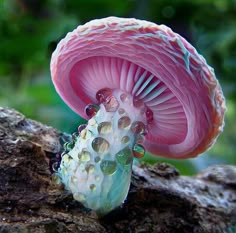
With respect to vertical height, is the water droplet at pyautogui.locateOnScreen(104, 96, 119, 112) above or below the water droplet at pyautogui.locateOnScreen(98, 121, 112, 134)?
above

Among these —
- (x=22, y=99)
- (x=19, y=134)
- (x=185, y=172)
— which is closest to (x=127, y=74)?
(x=19, y=134)

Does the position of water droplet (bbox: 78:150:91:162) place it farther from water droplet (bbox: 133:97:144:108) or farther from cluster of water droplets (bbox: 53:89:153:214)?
water droplet (bbox: 133:97:144:108)

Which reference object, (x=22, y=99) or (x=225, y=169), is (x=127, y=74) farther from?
(x=22, y=99)

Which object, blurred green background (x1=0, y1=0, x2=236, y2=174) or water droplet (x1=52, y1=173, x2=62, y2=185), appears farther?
blurred green background (x1=0, y1=0, x2=236, y2=174)

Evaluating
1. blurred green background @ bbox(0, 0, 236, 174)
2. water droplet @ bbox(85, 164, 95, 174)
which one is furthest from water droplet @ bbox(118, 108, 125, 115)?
blurred green background @ bbox(0, 0, 236, 174)

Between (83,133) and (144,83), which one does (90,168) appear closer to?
(83,133)

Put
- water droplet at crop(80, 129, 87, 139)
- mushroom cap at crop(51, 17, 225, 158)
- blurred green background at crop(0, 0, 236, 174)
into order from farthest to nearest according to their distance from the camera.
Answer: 1. blurred green background at crop(0, 0, 236, 174)
2. water droplet at crop(80, 129, 87, 139)
3. mushroom cap at crop(51, 17, 225, 158)

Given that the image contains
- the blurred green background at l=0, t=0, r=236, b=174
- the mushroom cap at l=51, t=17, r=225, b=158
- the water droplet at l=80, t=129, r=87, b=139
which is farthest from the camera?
the blurred green background at l=0, t=0, r=236, b=174
